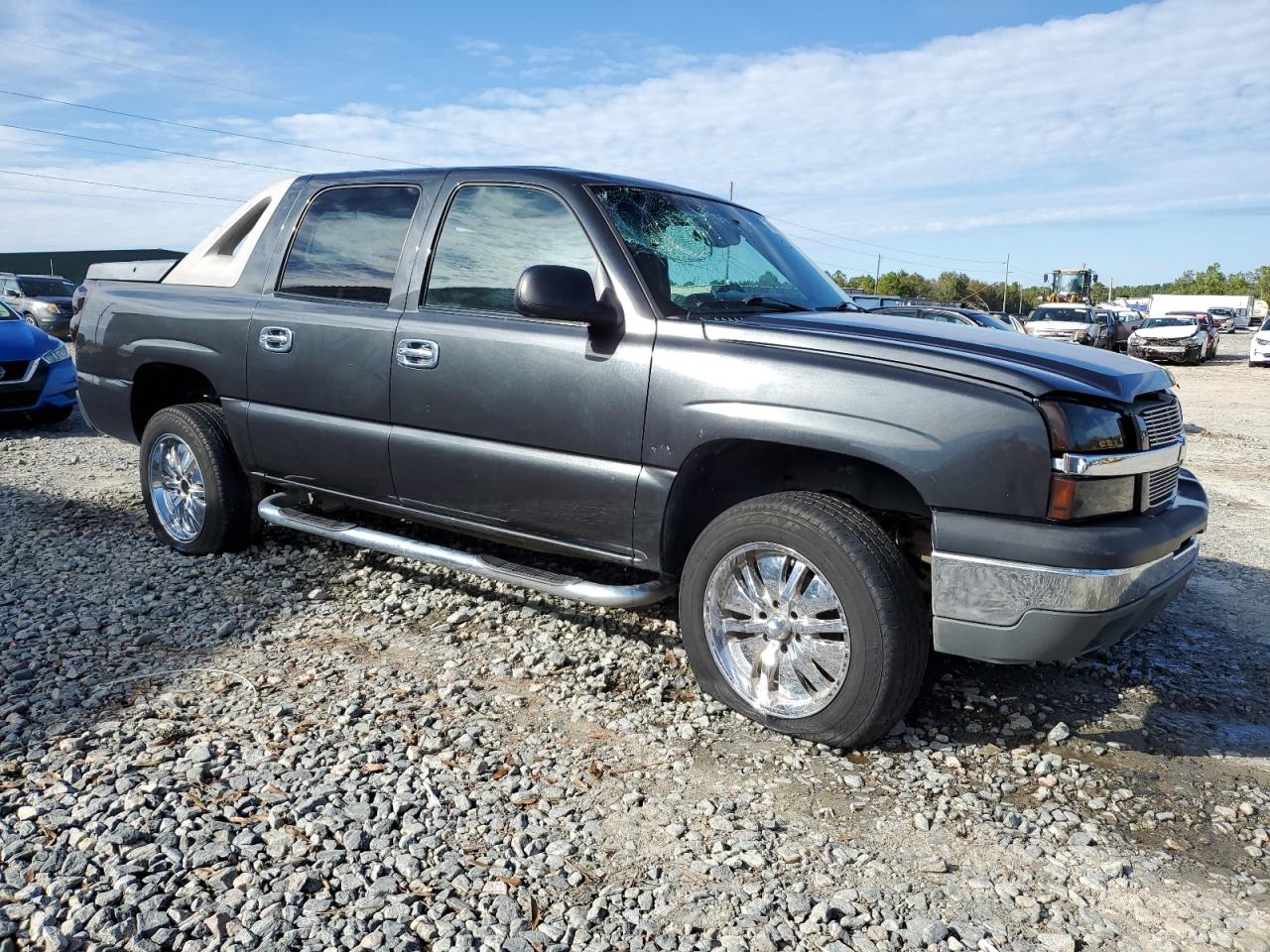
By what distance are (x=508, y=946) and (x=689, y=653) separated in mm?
1424

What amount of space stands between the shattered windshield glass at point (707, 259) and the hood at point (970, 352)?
26 centimetres

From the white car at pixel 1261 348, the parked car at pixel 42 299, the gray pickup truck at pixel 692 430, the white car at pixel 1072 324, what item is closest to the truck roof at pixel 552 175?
the gray pickup truck at pixel 692 430

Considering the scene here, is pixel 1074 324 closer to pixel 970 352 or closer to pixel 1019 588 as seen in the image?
pixel 970 352

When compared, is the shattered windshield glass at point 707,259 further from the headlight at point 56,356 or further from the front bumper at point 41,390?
the headlight at point 56,356

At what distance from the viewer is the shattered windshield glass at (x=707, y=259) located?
3.75 meters

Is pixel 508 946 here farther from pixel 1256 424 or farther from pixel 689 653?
pixel 1256 424

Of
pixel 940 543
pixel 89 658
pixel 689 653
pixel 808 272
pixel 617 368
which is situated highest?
pixel 808 272

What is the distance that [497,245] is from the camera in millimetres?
4008

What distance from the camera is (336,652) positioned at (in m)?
4.05

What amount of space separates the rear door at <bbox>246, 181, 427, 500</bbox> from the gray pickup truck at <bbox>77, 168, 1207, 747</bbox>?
0.05ft

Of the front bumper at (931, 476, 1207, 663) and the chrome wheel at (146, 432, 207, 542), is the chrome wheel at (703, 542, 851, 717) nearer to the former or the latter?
the front bumper at (931, 476, 1207, 663)

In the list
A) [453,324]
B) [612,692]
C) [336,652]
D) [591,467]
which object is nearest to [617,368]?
[591,467]

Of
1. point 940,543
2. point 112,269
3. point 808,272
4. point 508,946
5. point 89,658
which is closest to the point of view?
point 508,946

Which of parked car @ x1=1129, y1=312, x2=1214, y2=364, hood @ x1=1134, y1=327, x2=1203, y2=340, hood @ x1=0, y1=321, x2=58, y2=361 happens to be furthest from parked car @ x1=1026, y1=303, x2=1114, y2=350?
hood @ x1=0, y1=321, x2=58, y2=361
